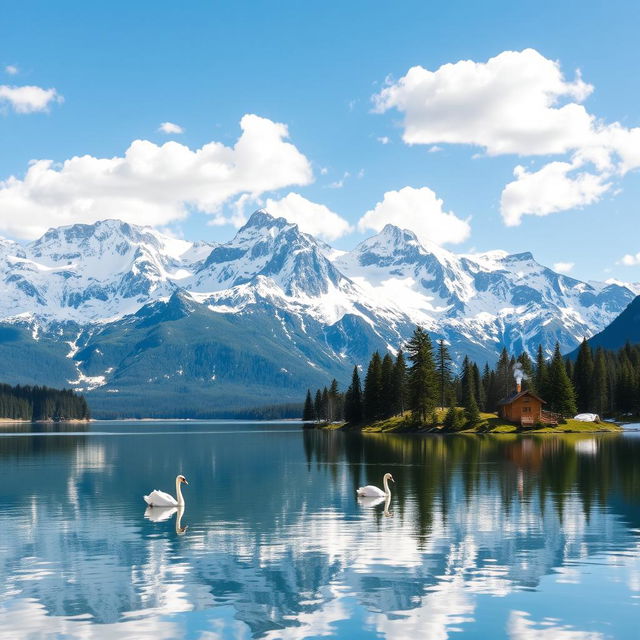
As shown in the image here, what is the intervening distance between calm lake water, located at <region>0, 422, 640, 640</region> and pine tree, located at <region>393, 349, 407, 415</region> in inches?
4308

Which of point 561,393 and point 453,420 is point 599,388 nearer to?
point 561,393

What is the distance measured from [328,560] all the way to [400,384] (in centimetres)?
14627

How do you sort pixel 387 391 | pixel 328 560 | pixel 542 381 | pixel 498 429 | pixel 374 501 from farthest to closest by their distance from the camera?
pixel 387 391 < pixel 542 381 < pixel 498 429 < pixel 374 501 < pixel 328 560

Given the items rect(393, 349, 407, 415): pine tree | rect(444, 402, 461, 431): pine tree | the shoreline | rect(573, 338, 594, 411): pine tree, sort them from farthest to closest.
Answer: rect(573, 338, 594, 411): pine tree < rect(393, 349, 407, 415): pine tree < rect(444, 402, 461, 431): pine tree < the shoreline

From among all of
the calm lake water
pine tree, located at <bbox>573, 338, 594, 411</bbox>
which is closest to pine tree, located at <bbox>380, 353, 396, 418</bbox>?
pine tree, located at <bbox>573, 338, 594, 411</bbox>

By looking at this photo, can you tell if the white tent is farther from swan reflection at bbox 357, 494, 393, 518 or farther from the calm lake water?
swan reflection at bbox 357, 494, 393, 518

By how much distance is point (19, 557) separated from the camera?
35.4 m

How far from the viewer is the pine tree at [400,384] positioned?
178 m

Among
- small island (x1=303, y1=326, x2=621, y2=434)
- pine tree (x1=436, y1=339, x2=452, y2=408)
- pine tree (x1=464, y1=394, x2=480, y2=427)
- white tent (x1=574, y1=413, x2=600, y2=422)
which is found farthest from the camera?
pine tree (x1=436, y1=339, x2=452, y2=408)

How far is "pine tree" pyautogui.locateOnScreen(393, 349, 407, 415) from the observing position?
17775cm

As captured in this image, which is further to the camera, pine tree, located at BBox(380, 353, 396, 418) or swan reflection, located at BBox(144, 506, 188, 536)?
pine tree, located at BBox(380, 353, 396, 418)

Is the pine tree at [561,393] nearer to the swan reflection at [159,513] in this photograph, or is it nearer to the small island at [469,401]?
the small island at [469,401]

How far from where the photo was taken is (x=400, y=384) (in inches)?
7047

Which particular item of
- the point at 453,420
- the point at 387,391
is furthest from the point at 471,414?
the point at 387,391
